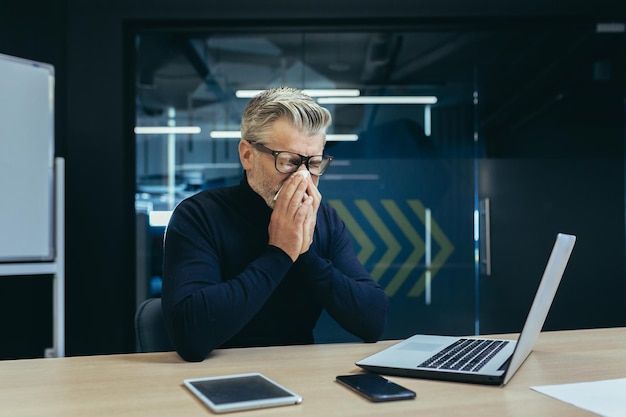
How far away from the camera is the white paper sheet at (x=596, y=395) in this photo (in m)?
0.97

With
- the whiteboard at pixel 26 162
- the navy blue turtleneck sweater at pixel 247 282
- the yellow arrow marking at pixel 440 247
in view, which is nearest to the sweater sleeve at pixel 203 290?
the navy blue turtleneck sweater at pixel 247 282

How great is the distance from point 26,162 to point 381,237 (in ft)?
6.33

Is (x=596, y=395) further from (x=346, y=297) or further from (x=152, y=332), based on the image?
(x=152, y=332)

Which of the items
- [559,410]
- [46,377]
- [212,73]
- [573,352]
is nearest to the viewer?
[559,410]

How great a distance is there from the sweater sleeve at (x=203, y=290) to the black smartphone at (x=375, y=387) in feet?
1.25

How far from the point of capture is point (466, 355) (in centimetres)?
131

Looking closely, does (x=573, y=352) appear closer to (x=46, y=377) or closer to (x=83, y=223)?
(x=46, y=377)

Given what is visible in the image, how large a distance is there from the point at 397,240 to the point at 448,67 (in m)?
1.04

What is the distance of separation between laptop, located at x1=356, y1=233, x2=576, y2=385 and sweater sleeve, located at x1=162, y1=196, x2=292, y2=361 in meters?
0.33

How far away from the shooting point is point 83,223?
336 cm

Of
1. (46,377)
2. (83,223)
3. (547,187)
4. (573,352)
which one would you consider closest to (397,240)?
(547,187)

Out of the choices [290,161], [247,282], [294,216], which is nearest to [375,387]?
[247,282]

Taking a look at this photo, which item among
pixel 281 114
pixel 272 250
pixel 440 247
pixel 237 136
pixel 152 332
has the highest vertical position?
pixel 237 136

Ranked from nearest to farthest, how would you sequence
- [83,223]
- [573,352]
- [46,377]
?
1. [46,377]
2. [573,352]
3. [83,223]
